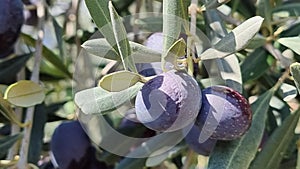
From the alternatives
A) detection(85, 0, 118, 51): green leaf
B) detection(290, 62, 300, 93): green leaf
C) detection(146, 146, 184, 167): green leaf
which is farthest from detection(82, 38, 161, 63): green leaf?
detection(146, 146, 184, 167): green leaf

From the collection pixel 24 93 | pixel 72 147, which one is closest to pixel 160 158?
pixel 72 147

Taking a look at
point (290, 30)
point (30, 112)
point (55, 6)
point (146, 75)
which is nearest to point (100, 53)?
point (146, 75)

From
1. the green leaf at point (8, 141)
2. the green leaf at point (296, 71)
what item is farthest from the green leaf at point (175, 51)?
the green leaf at point (8, 141)

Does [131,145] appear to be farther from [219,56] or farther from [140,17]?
[219,56]

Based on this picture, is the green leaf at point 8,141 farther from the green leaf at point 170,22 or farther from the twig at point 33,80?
the green leaf at point 170,22

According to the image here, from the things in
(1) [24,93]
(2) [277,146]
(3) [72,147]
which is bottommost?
(3) [72,147]

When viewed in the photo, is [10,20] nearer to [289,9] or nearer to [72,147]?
[72,147]
